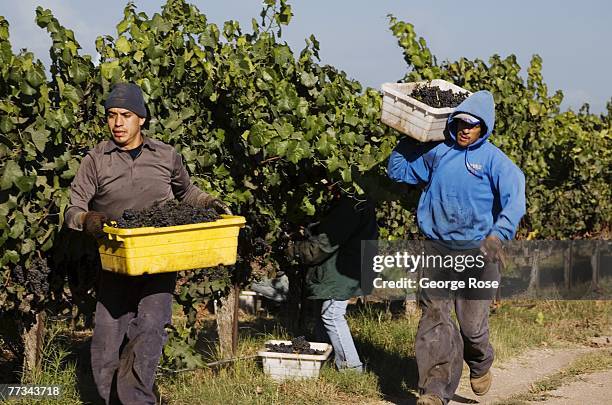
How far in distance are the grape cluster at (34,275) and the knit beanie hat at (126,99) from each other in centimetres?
117

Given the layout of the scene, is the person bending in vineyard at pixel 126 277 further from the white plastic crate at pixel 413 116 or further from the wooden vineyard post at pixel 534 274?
the wooden vineyard post at pixel 534 274

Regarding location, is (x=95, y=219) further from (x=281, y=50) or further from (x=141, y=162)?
(x=281, y=50)

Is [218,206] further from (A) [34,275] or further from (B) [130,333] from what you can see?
(A) [34,275]

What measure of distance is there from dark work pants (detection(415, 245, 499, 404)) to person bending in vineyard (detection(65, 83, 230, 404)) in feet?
4.89

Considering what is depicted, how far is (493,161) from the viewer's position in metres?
5.70

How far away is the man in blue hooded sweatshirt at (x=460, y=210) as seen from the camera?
5.64 metres

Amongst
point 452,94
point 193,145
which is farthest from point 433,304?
point 193,145

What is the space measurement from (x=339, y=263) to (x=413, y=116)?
1401 mm

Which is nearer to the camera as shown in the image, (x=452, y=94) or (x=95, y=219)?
(x=95, y=219)

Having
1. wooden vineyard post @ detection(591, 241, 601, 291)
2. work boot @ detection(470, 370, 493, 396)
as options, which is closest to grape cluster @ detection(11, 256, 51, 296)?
work boot @ detection(470, 370, 493, 396)

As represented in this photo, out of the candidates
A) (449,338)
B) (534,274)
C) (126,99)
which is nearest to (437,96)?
(449,338)

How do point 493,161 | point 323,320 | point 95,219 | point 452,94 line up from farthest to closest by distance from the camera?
point 323,320 → point 452,94 → point 493,161 → point 95,219

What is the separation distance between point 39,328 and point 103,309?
93 centimetres

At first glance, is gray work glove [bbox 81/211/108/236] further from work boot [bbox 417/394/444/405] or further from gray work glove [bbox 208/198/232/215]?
work boot [bbox 417/394/444/405]
